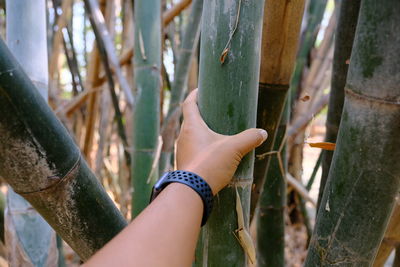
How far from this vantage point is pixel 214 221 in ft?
1.78

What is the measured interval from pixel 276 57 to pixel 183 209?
12.2 inches

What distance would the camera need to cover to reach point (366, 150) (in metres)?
0.48

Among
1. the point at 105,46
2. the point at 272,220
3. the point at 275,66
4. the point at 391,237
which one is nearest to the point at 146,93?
the point at 105,46

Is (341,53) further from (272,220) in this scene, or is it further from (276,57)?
(272,220)

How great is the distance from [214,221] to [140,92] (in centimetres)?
85

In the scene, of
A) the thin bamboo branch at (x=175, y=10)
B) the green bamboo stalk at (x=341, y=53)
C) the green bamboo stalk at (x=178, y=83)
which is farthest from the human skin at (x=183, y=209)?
the thin bamboo branch at (x=175, y=10)

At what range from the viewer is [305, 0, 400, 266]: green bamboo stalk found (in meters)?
0.45

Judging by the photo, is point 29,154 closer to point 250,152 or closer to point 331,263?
point 250,152

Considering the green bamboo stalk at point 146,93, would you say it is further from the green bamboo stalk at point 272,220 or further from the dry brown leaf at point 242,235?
the dry brown leaf at point 242,235

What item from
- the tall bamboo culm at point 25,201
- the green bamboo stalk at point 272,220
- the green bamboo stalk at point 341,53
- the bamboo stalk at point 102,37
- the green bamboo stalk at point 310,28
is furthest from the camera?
the green bamboo stalk at point 310,28

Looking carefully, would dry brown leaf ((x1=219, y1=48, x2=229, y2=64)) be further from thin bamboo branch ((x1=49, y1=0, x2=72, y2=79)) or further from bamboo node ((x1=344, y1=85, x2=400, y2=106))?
thin bamboo branch ((x1=49, y1=0, x2=72, y2=79))

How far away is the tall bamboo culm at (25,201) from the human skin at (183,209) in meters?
0.37

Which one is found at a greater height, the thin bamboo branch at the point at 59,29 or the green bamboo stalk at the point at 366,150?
the green bamboo stalk at the point at 366,150

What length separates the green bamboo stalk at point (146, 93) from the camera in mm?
1286
